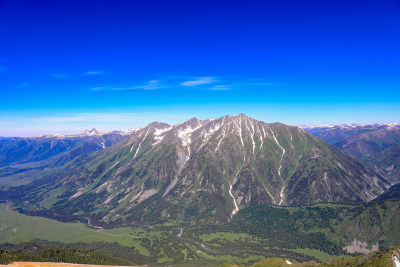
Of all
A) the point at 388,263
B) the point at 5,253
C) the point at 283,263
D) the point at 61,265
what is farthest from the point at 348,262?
the point at 5,253

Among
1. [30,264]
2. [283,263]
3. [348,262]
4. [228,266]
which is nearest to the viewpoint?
[30,264]

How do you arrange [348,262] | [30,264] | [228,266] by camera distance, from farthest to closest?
1. [228,266]
2. [348,262]
3. [30,264]

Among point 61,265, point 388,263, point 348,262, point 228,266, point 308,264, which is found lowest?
point 228,266

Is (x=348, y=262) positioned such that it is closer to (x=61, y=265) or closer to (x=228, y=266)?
(x=228, y=266)

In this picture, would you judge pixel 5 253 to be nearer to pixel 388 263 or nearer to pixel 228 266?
pixel 228 266

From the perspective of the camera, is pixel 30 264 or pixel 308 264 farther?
pixel 308 264

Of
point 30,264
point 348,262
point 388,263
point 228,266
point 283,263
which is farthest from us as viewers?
point 228,266

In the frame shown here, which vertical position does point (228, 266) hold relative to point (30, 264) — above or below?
below

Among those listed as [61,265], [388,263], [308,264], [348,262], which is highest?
[61,265]

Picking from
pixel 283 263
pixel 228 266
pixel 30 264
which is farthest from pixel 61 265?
pixel 283 263
